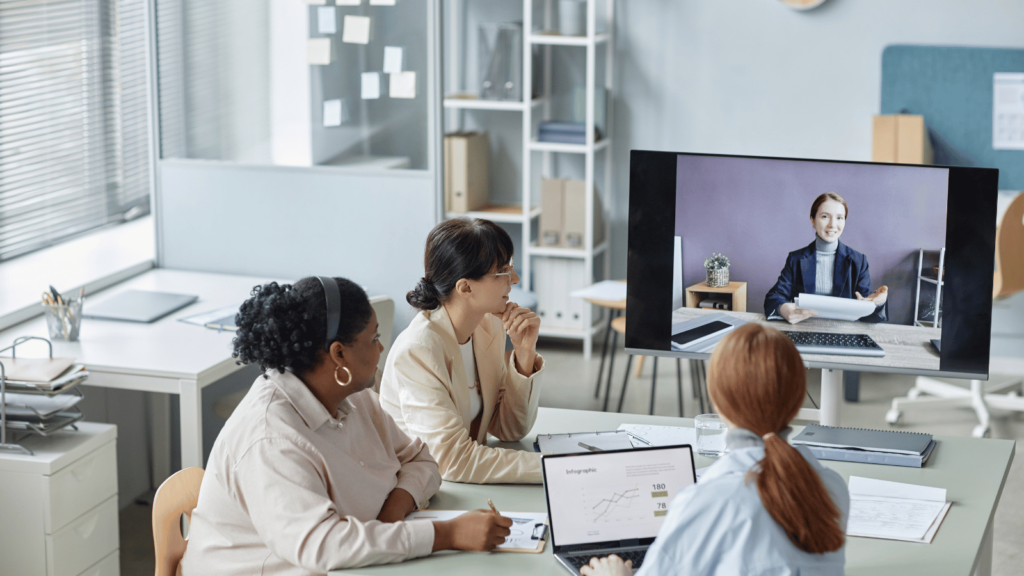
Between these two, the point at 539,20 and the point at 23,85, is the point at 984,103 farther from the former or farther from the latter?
the point at 23,85

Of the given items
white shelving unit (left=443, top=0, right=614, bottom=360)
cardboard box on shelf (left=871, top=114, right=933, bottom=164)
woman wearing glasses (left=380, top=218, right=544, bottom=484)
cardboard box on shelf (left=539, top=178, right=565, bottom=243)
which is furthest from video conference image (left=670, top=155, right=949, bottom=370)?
cardboard box on shelf (left=539, top=178, right=565, bottom=243)

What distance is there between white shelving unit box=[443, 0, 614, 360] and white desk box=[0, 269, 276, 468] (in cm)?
197

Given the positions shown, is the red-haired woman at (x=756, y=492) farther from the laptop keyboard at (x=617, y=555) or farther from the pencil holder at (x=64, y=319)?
the pencil holder at (x=64, y=319)

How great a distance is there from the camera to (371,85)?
376 cm

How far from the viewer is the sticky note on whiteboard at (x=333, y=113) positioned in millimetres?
3832

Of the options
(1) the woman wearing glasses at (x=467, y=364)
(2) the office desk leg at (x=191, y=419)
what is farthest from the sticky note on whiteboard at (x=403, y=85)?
(1) the woman wearing glasses at (x=467, y=364)

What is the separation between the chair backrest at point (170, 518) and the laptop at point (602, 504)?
66 centimetres

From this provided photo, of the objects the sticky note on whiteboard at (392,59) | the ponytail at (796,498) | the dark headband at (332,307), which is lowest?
the ponytail at (796,498)

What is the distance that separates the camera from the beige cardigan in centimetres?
196

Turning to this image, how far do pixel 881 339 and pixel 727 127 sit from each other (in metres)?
3.30

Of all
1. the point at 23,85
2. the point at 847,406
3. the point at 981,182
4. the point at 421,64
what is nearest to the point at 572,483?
the point at 981,182

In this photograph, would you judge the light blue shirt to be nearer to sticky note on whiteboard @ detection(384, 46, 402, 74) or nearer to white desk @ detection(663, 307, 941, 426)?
white desk @ detection(663, 307, 941, 426)

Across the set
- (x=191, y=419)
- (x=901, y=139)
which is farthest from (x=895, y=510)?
(x=901, y=139)

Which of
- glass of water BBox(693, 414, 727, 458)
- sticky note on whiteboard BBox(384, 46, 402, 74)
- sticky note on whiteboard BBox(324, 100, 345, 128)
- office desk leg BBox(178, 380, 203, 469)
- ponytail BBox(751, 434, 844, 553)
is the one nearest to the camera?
ponytail BBox(751, 434, 844, 553)
